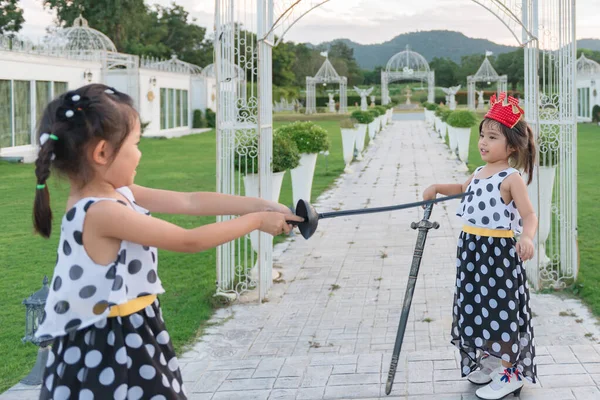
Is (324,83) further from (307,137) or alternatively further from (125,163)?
(125,163)

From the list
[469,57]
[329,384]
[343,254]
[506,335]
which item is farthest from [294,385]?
[469,57]

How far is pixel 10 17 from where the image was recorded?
3644 centimetres

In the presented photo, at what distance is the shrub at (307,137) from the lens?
9.81m

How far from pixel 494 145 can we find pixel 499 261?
53 centimetres

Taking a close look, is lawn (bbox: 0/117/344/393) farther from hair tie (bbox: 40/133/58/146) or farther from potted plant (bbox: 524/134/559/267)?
potted plant (bbox: 524/134/559/267)

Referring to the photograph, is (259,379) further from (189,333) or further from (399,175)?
(399,175)

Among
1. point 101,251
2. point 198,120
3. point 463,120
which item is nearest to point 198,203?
point 101,251

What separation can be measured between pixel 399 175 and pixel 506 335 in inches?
451

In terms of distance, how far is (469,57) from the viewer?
71.1 m

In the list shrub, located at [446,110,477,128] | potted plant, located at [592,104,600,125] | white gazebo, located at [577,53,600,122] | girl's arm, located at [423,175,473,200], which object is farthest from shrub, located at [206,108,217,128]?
girl's arm, located at [423,175,473,200]

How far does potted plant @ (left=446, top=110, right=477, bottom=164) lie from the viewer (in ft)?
52.3

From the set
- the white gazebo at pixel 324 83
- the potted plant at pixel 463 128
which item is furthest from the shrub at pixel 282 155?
the white gazebo at pixel 324 83

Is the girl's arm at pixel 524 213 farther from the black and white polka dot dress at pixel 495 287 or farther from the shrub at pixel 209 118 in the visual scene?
the shrub at pixel 209 118

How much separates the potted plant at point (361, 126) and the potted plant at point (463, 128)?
2.40m
